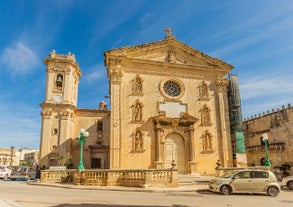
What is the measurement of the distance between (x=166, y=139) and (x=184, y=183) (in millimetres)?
5584

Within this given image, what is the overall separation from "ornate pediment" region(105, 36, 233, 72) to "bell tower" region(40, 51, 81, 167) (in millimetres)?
8486

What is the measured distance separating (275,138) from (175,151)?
17658 millimetres

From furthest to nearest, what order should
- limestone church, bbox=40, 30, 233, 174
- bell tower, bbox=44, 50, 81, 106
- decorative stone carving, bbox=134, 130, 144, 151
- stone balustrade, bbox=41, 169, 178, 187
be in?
bell tower, bbox=44, 50, 81, 106 < limestone church, bbox=40, 30, 233, 174 < decorative stone carving, bbox=134, 130, 144, 151 < stone balustrade, bbox=41, 169, 178, 187

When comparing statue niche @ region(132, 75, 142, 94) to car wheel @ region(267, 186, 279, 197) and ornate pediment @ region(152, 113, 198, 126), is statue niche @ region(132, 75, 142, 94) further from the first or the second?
car wheel @ region(267, 186, 279, 197)

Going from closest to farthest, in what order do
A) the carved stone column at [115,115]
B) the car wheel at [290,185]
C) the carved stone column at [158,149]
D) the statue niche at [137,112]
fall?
the car wheel at [290,185], the carved stone column at [115,115], the carved stone column at [158,149], the statue niche at [137,112]

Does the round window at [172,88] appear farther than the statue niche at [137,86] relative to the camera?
Yes

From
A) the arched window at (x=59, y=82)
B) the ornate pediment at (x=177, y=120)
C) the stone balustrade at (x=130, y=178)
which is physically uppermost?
the arched window at (x=59, y=82)

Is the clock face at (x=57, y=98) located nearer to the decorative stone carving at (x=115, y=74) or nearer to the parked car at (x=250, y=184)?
the decorative stone carving at (x=115, y=74)

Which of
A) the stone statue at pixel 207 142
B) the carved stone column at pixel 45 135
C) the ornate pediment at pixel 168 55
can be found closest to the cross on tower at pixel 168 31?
the ornate pediment at pixel 168 55

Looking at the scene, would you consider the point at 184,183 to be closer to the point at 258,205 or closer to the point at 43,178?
the point at 258,205

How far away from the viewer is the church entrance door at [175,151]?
20.2m

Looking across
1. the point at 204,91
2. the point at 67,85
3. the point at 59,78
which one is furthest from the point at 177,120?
the point at 59,78

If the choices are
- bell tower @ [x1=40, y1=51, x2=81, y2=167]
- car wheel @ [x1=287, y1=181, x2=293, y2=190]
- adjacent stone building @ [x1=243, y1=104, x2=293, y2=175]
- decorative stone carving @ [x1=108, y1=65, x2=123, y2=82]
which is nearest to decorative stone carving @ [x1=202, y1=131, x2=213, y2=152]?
car wheel @ [x1=287, y1=181, x2=293, y2=190]

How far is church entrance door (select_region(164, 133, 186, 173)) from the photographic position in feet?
66.3
